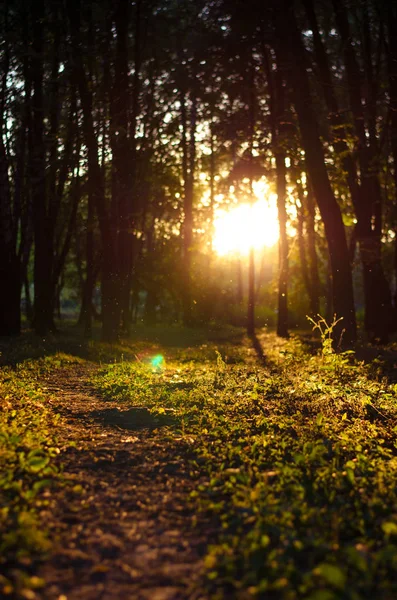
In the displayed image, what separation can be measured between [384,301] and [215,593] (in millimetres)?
19170

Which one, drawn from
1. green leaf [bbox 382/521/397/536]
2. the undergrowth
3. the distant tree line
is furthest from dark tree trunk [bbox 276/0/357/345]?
green leaf [bbox 382/521/397/536]

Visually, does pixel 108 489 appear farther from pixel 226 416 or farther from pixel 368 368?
pixel 368 368

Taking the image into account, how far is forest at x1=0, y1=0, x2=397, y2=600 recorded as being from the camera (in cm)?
425

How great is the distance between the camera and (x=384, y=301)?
71.6ft

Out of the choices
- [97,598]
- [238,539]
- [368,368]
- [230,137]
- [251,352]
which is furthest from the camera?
[230,137]

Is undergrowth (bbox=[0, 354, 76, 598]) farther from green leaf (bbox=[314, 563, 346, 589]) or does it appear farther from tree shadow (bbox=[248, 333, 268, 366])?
tree shadow (bbox=[248, 333, 268, 366])

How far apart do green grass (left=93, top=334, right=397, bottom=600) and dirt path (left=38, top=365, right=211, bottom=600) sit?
206mm

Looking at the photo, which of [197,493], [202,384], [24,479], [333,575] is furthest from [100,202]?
[333,575]

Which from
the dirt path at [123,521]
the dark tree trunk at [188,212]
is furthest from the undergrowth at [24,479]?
the dark tree trunk at [188,212]

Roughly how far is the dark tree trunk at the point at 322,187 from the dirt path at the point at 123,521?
10.3 m

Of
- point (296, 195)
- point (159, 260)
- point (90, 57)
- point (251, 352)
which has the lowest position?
point (251, 352)

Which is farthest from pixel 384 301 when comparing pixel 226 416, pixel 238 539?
pixel 238 539

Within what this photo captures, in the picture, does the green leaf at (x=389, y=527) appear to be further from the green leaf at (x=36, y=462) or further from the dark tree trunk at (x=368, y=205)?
the dark tree trunk at (x=368, y=205)

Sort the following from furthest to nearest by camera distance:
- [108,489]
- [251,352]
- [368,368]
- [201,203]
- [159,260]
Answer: [201,203]
[159,260]
[251,352]
[368,368]
[108,489]
